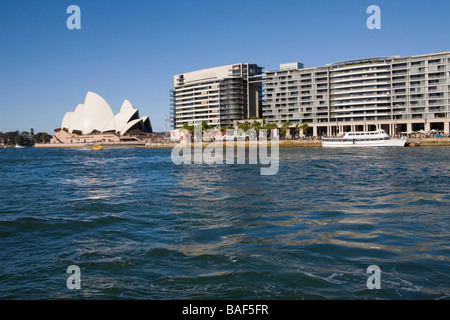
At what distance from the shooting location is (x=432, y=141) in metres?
Answer: 68.4

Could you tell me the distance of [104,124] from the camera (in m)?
133

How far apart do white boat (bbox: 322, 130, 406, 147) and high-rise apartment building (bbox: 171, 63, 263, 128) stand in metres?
55.6

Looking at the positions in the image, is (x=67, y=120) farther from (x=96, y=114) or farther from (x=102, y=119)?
(x=102, y=119)

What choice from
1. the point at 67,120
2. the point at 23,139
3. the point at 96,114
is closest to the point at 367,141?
the point at 96,114

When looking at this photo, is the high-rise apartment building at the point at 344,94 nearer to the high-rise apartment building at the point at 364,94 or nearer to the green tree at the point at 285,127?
the high-rise apartment building at the point at 364,94

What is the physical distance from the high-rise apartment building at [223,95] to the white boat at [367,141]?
55.6 metres

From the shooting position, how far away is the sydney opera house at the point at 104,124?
5133 inches

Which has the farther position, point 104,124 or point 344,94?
point 104,124

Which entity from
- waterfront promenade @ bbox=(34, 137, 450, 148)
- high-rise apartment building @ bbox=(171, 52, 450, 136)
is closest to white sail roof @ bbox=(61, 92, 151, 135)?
waterfront promenade @ bbox=(34, 137, 450, 148)

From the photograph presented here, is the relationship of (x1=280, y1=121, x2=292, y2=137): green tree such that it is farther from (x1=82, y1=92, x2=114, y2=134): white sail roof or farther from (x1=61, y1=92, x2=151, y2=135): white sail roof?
(x1=82, y1=92, x2=114, y2=134): white sail roof

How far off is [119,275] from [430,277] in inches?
198

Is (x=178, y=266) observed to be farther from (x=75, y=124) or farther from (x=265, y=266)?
(x=75, y=124)

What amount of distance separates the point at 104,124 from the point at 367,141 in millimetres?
92852
